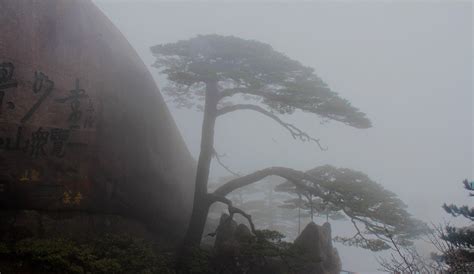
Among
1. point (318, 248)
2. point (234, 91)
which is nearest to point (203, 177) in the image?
point (234, 91)

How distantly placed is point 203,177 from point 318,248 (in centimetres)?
508

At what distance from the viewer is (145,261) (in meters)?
9.46

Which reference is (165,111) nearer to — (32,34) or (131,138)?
(131,138)

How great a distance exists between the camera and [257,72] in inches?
432

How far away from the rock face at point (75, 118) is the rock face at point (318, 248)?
5448 mm

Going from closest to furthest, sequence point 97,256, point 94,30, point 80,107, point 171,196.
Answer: point 97,256 → point 80,107 → point 94,30 → point 171,196

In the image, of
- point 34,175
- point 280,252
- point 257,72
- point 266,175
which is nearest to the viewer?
point 34,175

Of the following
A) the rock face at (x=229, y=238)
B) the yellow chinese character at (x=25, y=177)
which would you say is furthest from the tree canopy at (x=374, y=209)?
the yellow chinese character at (x=25, y=177)

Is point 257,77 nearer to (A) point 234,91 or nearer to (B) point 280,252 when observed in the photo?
(A) point 234,91

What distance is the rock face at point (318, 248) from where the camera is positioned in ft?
40.5

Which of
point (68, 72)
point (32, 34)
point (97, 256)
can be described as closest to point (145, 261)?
point (97, 256)

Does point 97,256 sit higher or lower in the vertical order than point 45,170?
lower

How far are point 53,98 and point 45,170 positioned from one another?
76.3 inches

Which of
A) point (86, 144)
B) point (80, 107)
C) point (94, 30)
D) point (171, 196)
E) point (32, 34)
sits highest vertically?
point (94, 30)
